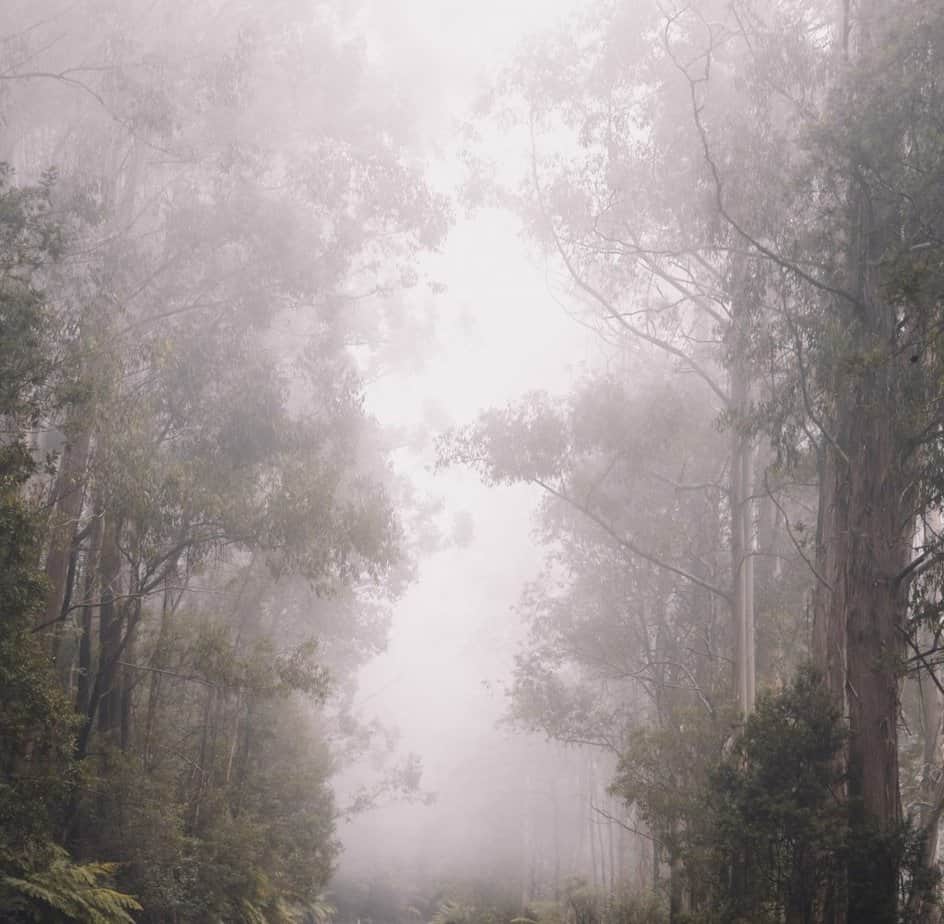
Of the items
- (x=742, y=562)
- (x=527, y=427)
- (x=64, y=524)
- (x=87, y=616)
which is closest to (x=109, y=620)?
(x=87, y=616)

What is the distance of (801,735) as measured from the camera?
696 cm

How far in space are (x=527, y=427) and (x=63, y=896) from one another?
7.95 metres

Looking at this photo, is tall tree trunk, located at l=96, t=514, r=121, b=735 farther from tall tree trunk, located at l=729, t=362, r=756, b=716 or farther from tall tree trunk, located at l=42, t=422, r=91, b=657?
Result: tall tree trunk, located at l=729, t=362, r=756, b=716

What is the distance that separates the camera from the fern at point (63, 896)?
269 inches

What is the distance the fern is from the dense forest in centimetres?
3

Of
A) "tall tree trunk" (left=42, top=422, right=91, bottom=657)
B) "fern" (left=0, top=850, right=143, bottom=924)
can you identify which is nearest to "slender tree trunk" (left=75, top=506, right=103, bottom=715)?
"tall tree trunk" (left=42, top=422, right=91, bottom=657)

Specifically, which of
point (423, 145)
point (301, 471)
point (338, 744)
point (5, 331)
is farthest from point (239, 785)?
point (338, 744)

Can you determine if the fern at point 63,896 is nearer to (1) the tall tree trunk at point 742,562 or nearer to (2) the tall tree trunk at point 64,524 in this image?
(2) the tall tree trunk at point 64,524

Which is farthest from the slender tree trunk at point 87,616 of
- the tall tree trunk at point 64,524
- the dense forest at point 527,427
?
the tall tree trunk at point 64,524

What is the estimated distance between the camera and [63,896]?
7.07 metres

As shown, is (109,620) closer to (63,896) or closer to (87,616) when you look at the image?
(87,616)

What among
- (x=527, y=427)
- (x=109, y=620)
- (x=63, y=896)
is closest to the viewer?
(x=63, y=896)

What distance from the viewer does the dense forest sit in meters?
7.24

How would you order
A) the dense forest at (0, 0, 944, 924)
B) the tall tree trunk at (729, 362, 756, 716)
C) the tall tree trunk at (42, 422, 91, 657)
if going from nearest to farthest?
the dense forest at (0, 0, 944, 924) < the tall tree trunk at (42, 422, 91, 657) < the tall tree trunk at (729, 362, 756, 716)
